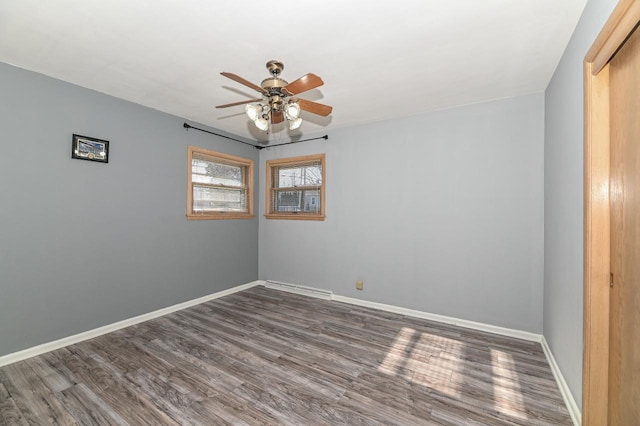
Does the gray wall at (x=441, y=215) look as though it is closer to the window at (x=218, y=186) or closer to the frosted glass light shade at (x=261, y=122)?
the window at (x=218, y=186)

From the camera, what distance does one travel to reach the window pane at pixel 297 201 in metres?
4.46

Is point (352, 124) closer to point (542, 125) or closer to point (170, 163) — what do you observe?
point (542, 125)

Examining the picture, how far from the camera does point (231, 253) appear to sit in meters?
4.43

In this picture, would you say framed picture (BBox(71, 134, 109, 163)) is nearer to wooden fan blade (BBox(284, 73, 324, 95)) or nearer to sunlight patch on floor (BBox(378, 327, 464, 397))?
wooden fan blade (BBox(284, 73, 324, 95))

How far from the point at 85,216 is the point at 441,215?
13.2 ft

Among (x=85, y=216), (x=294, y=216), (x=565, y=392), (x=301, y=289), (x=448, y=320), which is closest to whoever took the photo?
(x=565, y=392)

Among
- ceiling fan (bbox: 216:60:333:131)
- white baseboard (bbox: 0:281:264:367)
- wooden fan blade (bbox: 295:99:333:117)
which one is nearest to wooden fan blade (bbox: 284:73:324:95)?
ceiling fan (bbox: 216:60:333:131)

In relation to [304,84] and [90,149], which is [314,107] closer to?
[304,84]

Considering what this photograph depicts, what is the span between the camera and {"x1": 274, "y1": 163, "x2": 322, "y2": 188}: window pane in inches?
175

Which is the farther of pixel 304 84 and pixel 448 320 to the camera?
pixel 448 320

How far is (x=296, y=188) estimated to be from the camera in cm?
462

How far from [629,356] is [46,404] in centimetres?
350

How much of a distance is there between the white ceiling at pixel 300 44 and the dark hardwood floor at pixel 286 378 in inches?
104

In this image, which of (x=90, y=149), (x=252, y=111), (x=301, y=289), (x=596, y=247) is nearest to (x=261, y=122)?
(x=252, y=111)
